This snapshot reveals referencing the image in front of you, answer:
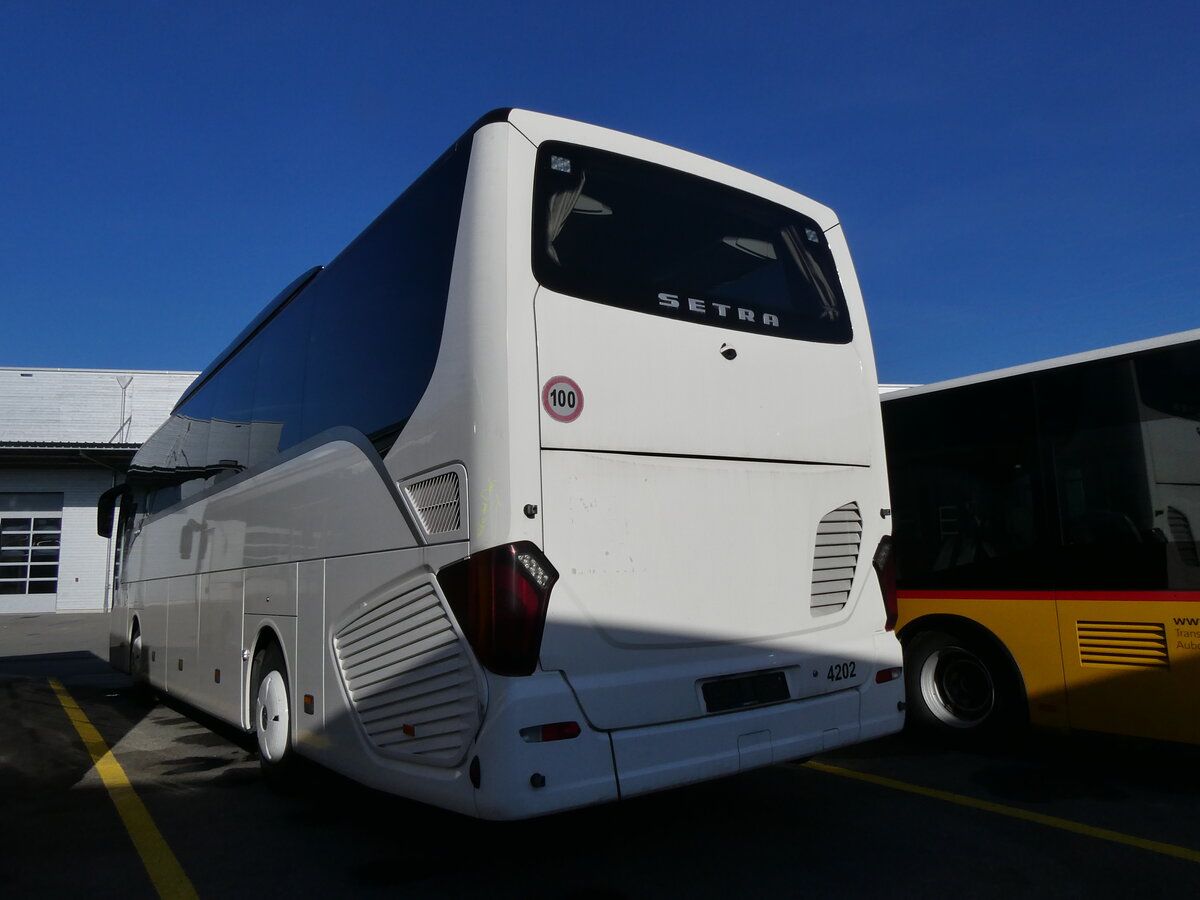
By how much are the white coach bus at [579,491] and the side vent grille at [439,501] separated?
0.6 inches

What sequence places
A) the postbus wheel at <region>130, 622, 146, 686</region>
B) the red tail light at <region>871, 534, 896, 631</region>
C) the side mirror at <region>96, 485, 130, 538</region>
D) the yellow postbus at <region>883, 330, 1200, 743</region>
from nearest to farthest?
the red tail light at <region>871, 534, 896, 631</region>
the yellow postbus at <region>883, 330, 1200, 743</region>
the postbus wheel at <region>130, 622, 146, 686</region>
the side mirror at <region>96, 485, 130, 538</region>

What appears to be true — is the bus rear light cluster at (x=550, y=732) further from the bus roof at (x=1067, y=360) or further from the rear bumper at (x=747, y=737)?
the bus roof at (x=1067, y=360)

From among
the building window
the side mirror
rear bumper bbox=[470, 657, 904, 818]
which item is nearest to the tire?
rear bumper bbox=[470, 657, 904, 818]

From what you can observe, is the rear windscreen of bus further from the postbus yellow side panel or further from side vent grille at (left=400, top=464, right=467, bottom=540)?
the postbus yellow side panel

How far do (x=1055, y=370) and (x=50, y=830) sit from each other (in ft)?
22.0

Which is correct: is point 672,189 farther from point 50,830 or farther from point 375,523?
point 50,830

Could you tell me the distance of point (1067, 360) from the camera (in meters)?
5.99

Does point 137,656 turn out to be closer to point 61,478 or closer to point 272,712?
point 272,712

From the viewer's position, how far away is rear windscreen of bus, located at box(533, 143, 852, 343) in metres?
3.94

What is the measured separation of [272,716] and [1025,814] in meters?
4.32

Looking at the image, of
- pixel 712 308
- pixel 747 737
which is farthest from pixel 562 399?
pixel 747 737

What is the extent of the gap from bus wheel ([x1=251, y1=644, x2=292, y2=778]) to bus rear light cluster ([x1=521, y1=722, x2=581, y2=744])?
2.42 metres

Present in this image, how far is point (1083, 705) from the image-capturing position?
5695 mm

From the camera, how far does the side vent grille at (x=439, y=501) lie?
3557 mm
